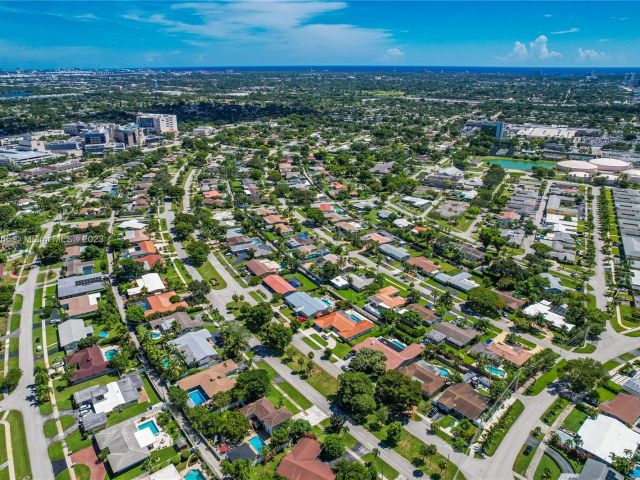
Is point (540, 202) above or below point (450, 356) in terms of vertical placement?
above

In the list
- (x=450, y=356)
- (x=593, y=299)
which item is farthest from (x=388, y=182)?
(x=450, y=356)

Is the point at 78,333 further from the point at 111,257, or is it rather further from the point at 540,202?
the point at 540,202

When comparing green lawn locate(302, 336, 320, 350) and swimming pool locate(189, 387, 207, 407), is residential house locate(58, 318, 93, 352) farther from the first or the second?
green lawn locate(302, 336, 320, 350)

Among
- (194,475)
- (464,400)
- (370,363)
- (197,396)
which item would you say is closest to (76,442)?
(197,396)

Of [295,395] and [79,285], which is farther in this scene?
[79,285]

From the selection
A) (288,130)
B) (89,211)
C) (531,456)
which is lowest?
(531,456)

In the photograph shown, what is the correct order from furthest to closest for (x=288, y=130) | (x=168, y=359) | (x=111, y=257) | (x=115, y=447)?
(x=288, y=130) → (x=111, y=257) → (x=168, y=359) → (x=115, y=447)

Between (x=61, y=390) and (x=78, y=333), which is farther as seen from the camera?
(x=78, y=333)

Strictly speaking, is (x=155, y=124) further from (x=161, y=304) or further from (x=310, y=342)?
(x=310, y=342)
